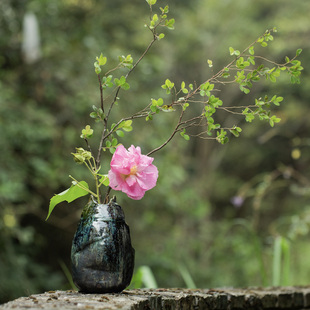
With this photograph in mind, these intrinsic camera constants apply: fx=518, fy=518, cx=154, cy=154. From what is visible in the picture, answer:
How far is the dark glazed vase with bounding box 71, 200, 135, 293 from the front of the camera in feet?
4.84

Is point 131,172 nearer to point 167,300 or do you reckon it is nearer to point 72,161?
point 167,300

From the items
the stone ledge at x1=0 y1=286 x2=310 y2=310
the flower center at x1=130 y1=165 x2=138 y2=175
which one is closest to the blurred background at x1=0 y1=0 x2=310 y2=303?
the stone ledge at x1=0 y1=286 x2=310 y2=310

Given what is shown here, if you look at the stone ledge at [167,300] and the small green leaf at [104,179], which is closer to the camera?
the stone ledge at [167,300]

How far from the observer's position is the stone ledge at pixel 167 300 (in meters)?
1.26

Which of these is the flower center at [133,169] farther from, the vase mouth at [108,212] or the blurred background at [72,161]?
the blurred background at [72,161]

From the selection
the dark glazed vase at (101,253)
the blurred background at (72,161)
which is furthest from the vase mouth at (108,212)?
the blurred background at (72,161)

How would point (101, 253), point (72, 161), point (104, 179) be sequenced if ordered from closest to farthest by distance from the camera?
1. point (101, 253)
2. point (104, 179)
3. point (72, 161)

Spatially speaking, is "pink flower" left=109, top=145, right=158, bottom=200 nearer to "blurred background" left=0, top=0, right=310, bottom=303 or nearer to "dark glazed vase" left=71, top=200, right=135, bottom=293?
"dark glazed vase" left=71, top=200, right=135, bottom=293

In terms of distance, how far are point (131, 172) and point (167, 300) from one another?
0.38 metres

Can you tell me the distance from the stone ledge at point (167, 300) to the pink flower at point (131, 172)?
0.31m

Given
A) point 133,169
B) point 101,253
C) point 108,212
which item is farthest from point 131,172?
point 101,253

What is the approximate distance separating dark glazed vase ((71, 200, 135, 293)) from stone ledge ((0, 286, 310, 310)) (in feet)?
0.12

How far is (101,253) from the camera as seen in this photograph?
1474 millimetres

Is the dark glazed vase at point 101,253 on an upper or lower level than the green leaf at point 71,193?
lower
